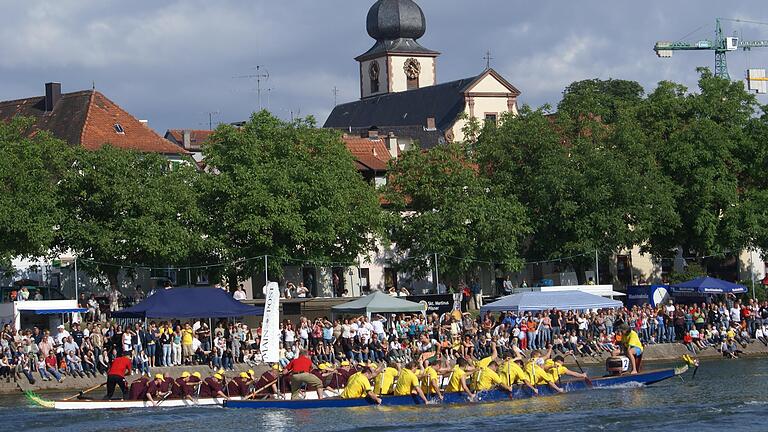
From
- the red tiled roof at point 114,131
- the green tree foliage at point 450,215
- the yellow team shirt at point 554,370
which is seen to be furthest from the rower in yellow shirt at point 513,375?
the red tiled roof at point 114,131

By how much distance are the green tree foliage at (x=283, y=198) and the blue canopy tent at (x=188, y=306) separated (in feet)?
40.4

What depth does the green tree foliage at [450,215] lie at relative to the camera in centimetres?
6391

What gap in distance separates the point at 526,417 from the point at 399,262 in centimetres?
3374

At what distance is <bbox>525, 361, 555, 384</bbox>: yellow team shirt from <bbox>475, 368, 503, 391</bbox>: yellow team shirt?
3.41ft

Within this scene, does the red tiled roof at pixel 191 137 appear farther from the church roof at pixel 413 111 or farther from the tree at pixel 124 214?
the tree at pixel 124 214

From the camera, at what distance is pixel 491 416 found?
115 ft

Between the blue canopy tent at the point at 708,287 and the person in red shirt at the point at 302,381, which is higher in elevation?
the blue canopy tent at the point at 708,287

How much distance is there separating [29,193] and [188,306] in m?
12.9

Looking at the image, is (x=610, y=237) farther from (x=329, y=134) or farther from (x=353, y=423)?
(x=353, y=423)

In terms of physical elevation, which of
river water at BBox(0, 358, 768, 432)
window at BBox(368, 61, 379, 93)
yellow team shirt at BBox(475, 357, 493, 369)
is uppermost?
window at BBox(368, 61, 379, 93)

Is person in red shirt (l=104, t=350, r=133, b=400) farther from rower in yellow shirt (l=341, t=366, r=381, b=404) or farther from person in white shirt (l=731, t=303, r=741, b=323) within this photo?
person in white shirt (l=731, t=303, r=741, b=323)

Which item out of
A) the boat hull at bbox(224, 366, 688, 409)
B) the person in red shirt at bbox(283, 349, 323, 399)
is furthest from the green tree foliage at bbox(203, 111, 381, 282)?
the boat hull at bbox(224, 366, 688, 409)

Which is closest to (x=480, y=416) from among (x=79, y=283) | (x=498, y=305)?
(x=498, y=305)

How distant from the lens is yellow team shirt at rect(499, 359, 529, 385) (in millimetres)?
37875
